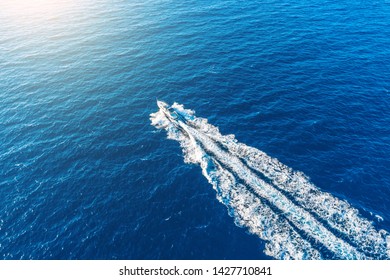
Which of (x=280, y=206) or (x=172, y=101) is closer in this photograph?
(x=280, y=206)

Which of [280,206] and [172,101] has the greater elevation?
[172,101]

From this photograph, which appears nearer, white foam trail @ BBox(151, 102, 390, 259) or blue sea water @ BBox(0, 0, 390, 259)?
white foam trail @ BBox(151, 102, 390, 259)

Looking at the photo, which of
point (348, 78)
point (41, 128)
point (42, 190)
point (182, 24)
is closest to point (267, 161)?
point (348, 78)
